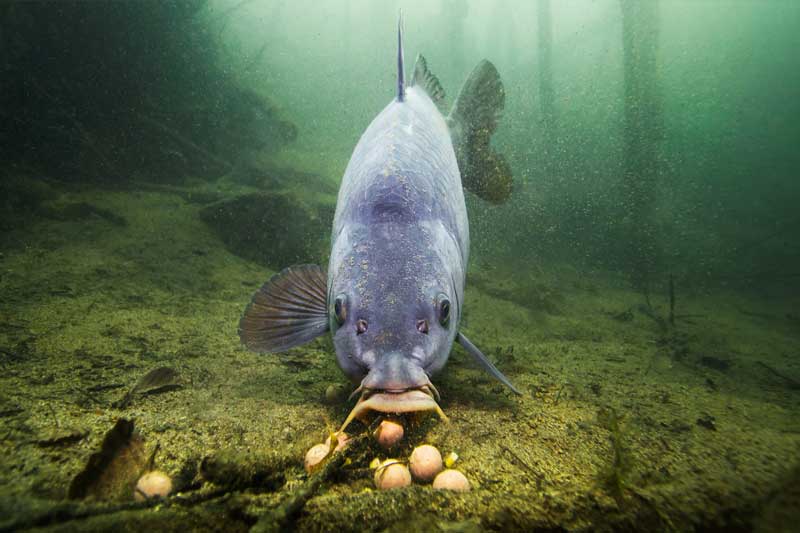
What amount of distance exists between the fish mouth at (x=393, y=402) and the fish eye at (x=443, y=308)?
1.61ft

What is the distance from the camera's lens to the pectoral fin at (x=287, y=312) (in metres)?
2.48

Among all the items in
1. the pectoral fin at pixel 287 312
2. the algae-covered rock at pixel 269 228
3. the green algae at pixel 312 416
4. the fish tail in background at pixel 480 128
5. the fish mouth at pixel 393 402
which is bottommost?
the green algae at pixel 312 416

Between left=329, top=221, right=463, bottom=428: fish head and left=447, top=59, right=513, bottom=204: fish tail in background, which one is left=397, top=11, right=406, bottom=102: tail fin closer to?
left=447, top=59, right=513, bottom=204: fish tail in background

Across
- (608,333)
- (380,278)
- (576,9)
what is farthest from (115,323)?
(576,9)

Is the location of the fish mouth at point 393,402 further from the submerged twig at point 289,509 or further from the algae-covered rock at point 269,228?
the algae-covered rock at point 269,228

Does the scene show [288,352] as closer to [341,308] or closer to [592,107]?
[341,308]

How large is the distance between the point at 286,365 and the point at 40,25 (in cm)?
1026

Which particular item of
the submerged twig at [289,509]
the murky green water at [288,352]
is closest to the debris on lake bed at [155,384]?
the murky green water at [288,352]

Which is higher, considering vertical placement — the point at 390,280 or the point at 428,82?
the point at 428,82

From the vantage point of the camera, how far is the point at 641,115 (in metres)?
12.0

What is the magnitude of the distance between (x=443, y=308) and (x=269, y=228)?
555cm

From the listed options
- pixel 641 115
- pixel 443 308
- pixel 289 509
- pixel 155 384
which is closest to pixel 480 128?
pixel 443 308

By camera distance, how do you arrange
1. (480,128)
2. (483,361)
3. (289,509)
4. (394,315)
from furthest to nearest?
(480,128) → (483,361) → (394,315) → (289,509)

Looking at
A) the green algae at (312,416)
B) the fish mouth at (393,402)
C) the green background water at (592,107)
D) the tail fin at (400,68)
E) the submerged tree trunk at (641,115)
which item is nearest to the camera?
the green algae at (312,416)
